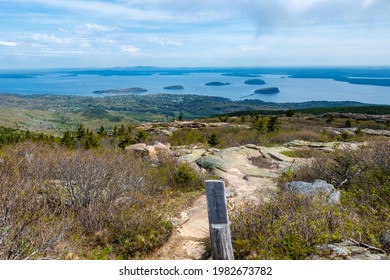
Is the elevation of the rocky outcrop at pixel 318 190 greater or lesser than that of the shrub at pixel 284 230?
lesser

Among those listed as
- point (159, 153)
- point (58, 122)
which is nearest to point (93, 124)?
point (58, 122)

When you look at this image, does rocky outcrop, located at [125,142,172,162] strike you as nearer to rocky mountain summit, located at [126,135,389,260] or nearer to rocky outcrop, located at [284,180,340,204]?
rocky mountain summit, located at [126,135,389,260]

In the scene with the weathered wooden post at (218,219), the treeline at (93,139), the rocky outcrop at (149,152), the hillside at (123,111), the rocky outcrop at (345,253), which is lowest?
the hillside at (123,111)

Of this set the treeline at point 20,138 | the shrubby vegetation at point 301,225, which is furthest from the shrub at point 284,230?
the treeline at point 20,138

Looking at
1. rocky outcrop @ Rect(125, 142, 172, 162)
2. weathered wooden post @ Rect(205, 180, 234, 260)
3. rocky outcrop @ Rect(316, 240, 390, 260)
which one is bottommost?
rocky outcrop @ Rect(125, 142, 172, 162)

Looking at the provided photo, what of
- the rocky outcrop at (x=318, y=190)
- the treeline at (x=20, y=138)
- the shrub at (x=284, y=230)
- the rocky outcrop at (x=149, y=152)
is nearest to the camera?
the shrub at (x=284, y=230)

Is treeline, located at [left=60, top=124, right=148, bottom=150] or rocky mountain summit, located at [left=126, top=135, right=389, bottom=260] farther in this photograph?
treeline, located at [left=60, top=124, right=148, bottom=150]

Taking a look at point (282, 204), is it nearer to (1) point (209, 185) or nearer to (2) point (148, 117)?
(1) point (209, 185)

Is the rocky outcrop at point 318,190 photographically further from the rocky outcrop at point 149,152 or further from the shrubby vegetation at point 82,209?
the rocky outcrop at point 149,152

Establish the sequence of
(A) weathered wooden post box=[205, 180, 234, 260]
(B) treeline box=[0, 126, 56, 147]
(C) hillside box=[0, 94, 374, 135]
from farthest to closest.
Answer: (C) hillside box=[0, 94, 374, 135] → (B) treeline box=[0, 126, 56, 147] → (A) weathered wooden post box=[205, 180, 234, 260]

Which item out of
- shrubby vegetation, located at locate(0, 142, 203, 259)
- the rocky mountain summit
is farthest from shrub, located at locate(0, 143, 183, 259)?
the rocky mountain summit
